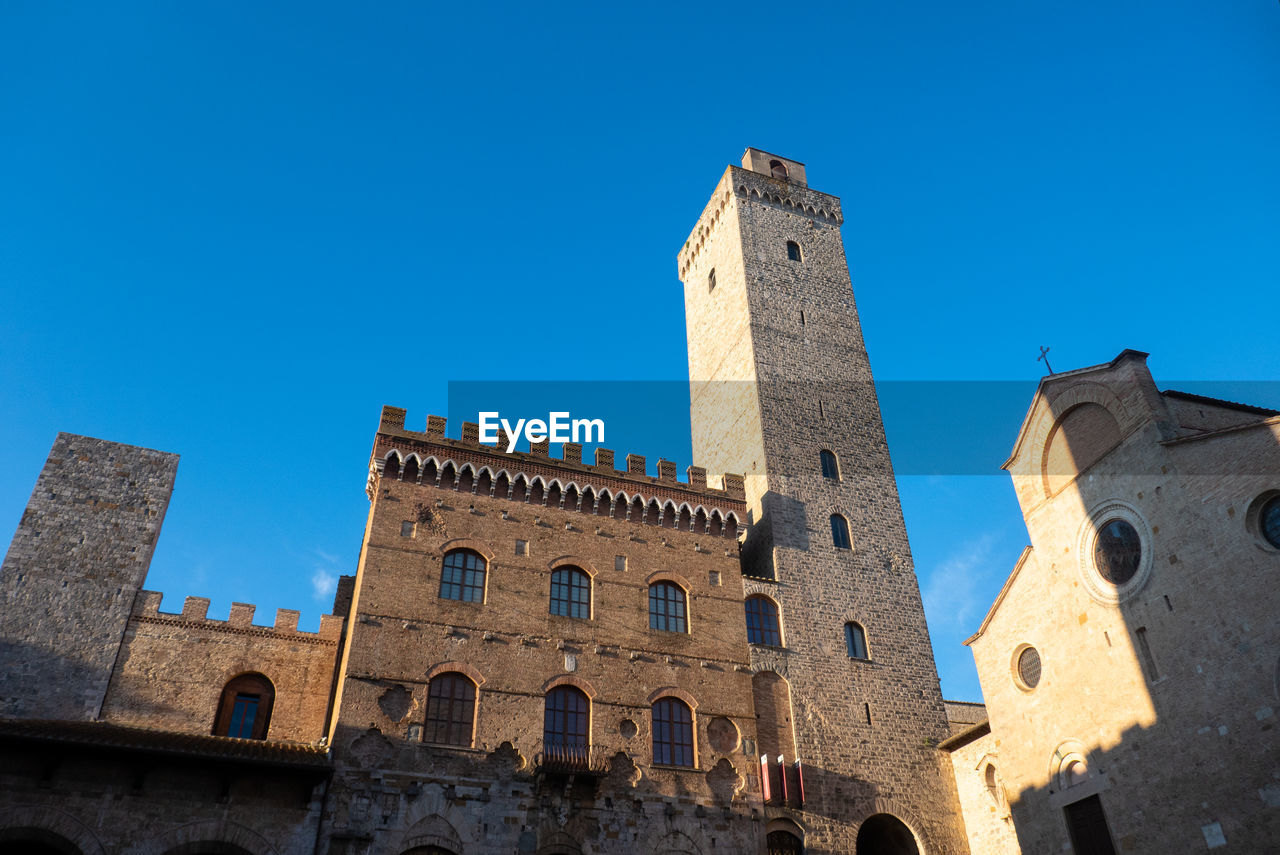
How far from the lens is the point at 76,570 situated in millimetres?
23750

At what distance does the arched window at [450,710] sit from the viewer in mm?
21703

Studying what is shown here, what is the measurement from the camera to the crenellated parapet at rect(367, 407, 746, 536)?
25263 millimetres

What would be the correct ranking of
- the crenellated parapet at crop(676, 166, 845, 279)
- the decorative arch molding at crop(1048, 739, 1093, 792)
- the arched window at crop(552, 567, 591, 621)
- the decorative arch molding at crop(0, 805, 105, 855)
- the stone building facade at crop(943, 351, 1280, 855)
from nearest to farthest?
the decorative arch molding at crop(0, 805, 105, 855), the stone building facade at crop(943, 351, 1280, 855), the decorative arch molding at crop(1048, 739, 1093, 792), the arched window at crop(552, 567, 591, 621), the crenellated parapet at crop(676, 166, 845, 279)

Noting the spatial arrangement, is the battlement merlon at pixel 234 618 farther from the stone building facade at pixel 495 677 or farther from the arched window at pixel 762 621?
the arched window at pixel 762 621

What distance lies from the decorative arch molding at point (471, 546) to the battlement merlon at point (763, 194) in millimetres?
20191

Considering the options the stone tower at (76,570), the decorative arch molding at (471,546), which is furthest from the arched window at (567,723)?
the stone tower at (76,570)

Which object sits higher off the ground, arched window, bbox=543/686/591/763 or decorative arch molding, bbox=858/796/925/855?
arched window, bbox=543/686/591/763

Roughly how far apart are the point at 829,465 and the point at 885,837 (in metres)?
11.9

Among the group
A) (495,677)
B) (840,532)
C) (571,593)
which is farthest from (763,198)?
(495,677)

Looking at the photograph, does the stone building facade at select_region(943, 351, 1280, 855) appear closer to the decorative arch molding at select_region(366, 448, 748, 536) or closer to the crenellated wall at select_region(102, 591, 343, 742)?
the decorative arch molding at select_region(366, 448, 748, 536)

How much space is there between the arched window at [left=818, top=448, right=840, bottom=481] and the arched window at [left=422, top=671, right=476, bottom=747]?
1472 cm

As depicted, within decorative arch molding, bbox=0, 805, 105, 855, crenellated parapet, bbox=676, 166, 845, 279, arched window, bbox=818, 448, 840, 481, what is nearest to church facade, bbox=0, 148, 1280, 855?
decorative arch molding, bbox=0, 805, 105, 855

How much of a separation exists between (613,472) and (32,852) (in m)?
16.6

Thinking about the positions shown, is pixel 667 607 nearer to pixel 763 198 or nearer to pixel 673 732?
pixel 673 732
